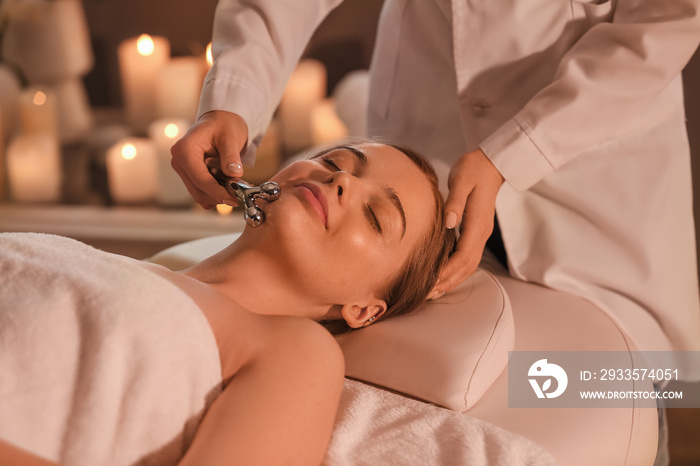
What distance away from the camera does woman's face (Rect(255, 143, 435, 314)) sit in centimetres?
109

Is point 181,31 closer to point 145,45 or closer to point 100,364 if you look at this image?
point 145,45

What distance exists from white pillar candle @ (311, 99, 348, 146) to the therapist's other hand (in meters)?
1.27

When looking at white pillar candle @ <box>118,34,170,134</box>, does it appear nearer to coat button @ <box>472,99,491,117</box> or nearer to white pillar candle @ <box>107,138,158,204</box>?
white pillar candle @ <box>107,138,158,204</box>

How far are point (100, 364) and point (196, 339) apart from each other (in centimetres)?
12

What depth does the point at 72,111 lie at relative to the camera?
2.77m

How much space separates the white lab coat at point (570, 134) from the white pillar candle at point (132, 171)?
1201mm

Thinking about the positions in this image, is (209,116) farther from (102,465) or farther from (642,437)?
(642,437)

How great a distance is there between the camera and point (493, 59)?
134 centimetres

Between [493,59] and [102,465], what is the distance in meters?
0.98

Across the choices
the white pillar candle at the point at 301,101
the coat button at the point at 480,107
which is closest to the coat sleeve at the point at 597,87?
the coat button at the point at 480,107

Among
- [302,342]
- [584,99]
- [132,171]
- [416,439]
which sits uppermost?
[584,99]

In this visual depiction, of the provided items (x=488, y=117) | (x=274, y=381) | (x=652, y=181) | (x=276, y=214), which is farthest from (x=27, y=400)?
(x=652, y=181)

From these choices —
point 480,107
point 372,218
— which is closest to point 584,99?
point 480,107

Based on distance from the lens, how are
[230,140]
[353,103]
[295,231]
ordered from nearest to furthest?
[295,231] < [230,140] < [353,103]
